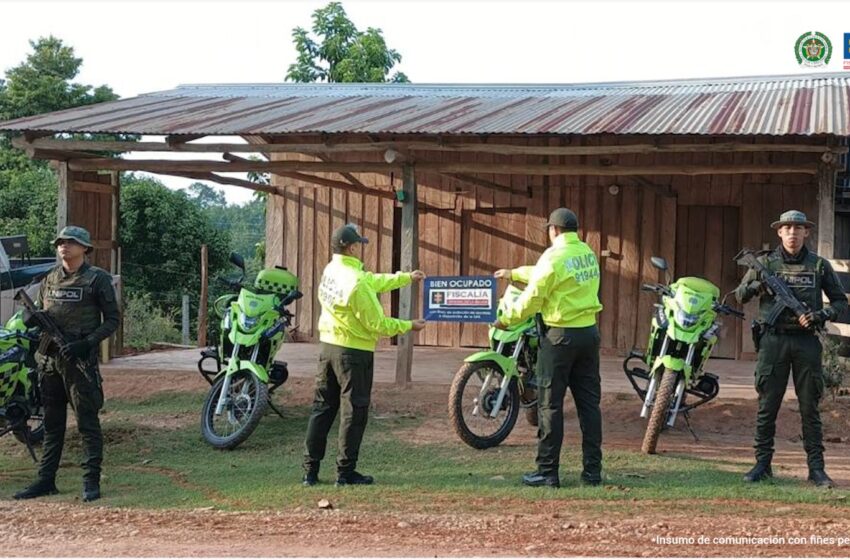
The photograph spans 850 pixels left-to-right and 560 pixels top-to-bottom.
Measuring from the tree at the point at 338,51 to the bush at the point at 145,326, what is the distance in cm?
635

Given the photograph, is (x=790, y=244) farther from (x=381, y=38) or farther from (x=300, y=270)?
(x=381, y=38)

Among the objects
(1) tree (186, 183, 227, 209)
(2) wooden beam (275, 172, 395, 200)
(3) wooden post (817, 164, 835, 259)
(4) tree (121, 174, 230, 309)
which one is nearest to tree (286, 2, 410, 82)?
(4) tree (121, 174, 230, 309)

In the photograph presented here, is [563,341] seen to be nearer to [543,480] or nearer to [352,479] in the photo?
[543,480]

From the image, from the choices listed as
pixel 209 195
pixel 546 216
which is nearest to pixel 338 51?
pixel 546 216

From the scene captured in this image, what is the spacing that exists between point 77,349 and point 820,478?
4.97m

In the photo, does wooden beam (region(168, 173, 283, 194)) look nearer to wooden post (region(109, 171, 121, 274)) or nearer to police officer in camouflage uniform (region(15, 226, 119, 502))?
wooden post (region(109, 171, 121, 274))

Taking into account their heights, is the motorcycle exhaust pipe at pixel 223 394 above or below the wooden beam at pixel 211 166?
below

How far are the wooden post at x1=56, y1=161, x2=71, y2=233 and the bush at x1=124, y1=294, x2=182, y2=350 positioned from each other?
5952 millimetres

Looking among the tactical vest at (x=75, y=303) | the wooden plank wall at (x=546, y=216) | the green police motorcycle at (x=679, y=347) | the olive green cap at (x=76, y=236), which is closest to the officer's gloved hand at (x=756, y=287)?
the green police motorcycle at (x=679, y=347)

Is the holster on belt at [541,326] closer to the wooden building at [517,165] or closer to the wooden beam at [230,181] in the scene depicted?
the wooden building at [517,165]

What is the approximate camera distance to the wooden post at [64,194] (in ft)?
37.3

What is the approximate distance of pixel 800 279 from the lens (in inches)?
261

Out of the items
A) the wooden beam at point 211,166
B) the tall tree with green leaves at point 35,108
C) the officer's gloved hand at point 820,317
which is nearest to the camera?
the officer's gloved hand at point 820,317

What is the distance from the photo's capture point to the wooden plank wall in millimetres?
12812
